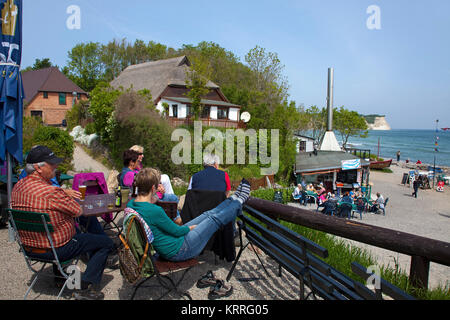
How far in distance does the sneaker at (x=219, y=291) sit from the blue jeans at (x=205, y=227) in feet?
1.49

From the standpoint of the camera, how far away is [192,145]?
1889 cm

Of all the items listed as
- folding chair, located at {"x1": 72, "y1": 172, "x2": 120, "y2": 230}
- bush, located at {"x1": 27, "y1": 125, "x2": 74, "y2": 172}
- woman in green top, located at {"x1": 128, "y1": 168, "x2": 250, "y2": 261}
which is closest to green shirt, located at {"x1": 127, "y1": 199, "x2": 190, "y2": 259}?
woman in green top, located at {"x1": 128, "y1": 168, "x2": 250, "y2": 261}

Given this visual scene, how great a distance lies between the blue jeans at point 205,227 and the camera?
117 inches

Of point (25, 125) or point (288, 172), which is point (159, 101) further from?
point (25, 125)

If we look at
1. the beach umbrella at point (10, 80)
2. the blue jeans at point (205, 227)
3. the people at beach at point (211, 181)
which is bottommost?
the blue jeans at point (205, 227)

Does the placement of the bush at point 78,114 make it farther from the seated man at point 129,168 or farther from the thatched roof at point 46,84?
the seated man at point 129,168

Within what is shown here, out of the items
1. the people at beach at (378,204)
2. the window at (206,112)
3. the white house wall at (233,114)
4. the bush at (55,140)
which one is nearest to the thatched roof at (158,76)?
the window at (206,112)

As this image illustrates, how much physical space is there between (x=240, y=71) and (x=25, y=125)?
43.3 m

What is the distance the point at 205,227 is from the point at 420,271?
78.7 inches

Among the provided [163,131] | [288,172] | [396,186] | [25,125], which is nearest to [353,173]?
[288,172]

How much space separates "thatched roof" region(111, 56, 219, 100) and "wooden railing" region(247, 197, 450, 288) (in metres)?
28.4

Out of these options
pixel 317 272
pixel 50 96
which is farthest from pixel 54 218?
pixel 50 96

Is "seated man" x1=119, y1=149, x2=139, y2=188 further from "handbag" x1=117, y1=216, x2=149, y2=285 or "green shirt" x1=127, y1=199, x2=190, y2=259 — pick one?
"handbag" x1=117, y1=216, x2=149, y2=285

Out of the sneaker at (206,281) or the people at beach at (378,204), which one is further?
the people at beach at (378,204)
